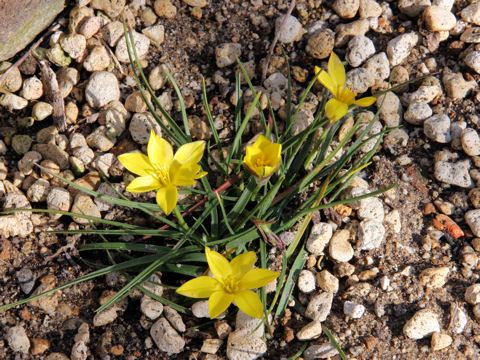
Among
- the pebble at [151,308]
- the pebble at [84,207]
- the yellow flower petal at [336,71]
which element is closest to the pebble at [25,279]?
the pebble at [84,207]

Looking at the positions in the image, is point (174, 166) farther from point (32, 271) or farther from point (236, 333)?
point (32, 271)

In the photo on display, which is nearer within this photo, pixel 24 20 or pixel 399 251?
pixel 399 251

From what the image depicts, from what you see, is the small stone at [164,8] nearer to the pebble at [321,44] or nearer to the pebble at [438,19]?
the pebble at [321,44]

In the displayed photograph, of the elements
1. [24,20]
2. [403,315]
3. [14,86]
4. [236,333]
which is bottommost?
[403,315]

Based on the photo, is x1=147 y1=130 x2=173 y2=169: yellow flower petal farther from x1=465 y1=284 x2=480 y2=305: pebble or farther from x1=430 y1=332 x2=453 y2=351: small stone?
x1=465 y1=284 x2=480 y2=305: pebble

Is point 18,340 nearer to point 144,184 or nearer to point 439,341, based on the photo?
point 144,184

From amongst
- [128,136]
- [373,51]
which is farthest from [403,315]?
[128,136]

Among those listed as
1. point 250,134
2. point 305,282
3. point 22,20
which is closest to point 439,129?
point 250,134
